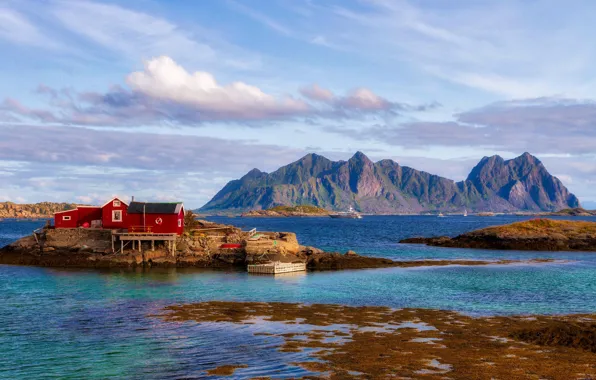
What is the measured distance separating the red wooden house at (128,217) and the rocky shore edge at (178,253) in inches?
76.3

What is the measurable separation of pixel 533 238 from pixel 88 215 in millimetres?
80920

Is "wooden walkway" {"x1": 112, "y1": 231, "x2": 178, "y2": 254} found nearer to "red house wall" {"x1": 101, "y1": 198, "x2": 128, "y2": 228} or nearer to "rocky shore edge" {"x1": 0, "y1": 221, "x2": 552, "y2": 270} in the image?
"rocky shore edge" {"x1": 0, "y1": 221, "x2": 552, "y2": 270}

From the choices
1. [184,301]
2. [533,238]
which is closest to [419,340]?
[184,301]

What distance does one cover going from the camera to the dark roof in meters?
70.7

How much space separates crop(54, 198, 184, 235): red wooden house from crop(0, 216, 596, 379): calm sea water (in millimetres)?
9047

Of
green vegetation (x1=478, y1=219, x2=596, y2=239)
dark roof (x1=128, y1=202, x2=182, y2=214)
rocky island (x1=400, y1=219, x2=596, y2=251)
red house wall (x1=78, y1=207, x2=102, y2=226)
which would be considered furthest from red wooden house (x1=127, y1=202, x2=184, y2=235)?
green vegetation (x1=478, y1=219, x2=596, y2=239)

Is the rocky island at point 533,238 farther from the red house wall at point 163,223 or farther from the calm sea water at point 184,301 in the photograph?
the red house wall at point 163,223

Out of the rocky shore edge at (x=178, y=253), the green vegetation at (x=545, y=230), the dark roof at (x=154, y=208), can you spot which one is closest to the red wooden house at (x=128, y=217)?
the dark roof at (x=154, y=208)

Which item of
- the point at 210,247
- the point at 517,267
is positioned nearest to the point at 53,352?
the point at 210,247

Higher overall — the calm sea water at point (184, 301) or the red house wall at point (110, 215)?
the red house wall at point (110, 215)

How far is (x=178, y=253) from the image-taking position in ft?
226

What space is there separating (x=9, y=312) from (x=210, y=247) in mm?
33278

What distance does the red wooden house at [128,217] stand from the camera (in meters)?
70.5

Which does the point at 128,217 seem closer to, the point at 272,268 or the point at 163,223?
the point at 163,223
